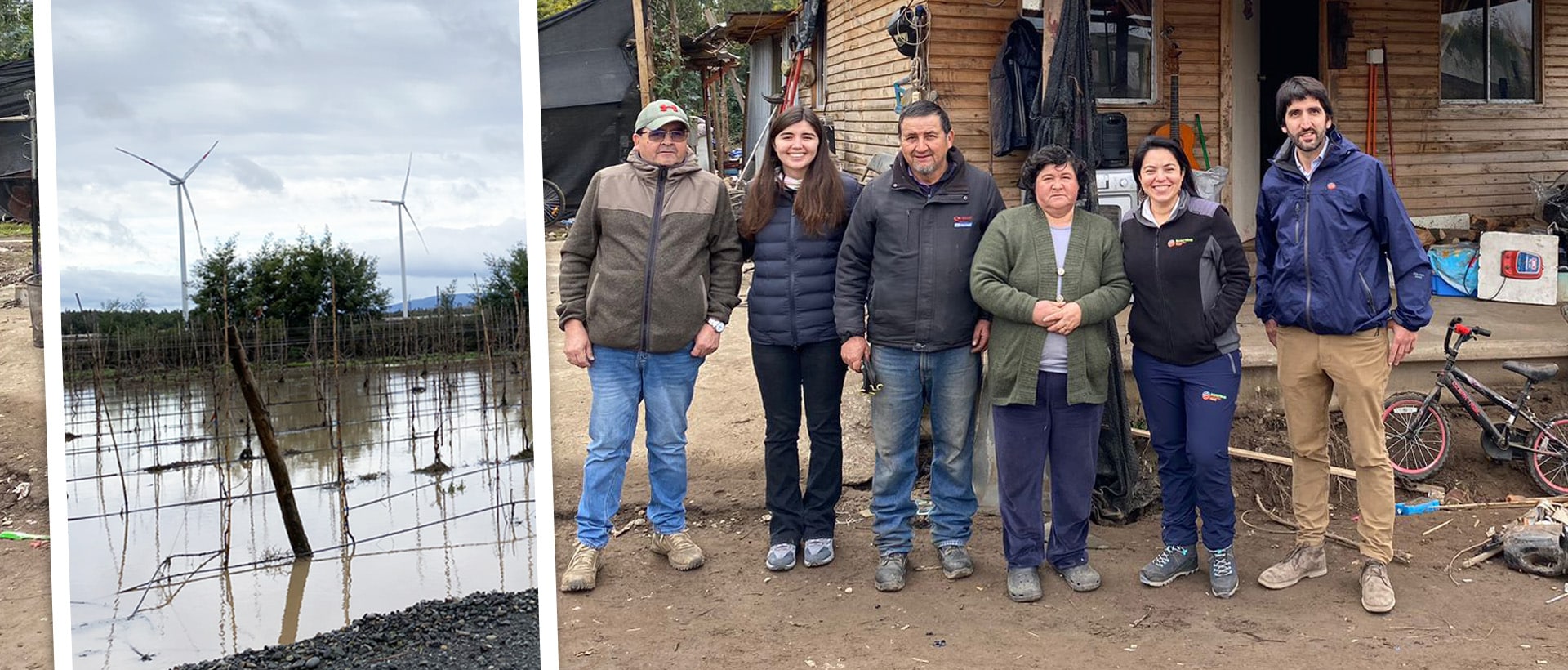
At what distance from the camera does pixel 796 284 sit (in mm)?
4012

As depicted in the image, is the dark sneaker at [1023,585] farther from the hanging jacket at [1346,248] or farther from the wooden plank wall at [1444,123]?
the wooden plank wall at [1444,123]

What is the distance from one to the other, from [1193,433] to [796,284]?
4.29ft

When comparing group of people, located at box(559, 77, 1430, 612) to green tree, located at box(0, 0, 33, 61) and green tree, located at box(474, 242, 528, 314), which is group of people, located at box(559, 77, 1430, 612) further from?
green tree, located at box(0, 0, 33, 61)

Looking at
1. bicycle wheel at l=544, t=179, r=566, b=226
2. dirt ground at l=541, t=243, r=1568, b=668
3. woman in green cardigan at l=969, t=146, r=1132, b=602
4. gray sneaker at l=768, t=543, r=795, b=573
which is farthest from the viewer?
bicycle wheel at l=544, t=179, r=566, b=226

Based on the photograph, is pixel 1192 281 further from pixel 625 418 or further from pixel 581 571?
pixel 581 571

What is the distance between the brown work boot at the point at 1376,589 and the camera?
Answer: 3.84 m

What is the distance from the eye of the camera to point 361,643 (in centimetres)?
323

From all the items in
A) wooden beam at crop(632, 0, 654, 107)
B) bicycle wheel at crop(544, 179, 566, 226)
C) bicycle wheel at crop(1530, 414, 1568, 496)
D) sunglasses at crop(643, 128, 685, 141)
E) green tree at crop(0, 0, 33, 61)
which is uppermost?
green tree at crop(0, 0, 33, 61)

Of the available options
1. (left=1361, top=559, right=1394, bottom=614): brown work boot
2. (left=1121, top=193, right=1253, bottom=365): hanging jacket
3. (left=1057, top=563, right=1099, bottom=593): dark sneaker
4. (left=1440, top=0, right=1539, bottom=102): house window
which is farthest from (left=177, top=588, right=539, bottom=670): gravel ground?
(left=1440, top=0, right=1539, bottom=102): house window

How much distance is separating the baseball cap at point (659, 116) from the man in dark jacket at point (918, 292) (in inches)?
24.8

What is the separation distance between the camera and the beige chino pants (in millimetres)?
3768

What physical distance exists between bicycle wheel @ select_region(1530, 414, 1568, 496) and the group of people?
1.84 metres

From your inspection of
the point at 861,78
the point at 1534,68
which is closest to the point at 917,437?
the point at 861,78

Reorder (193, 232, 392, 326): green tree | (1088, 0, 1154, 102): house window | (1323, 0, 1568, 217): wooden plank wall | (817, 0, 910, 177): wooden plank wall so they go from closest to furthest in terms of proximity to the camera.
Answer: (193, 232, 392, 326): green tree, (1088, 0, 1154, 102): house window, (1323, 0, 1568, 217): wooden plank wall, (817, 0, 910, 177): wooden plank wall
